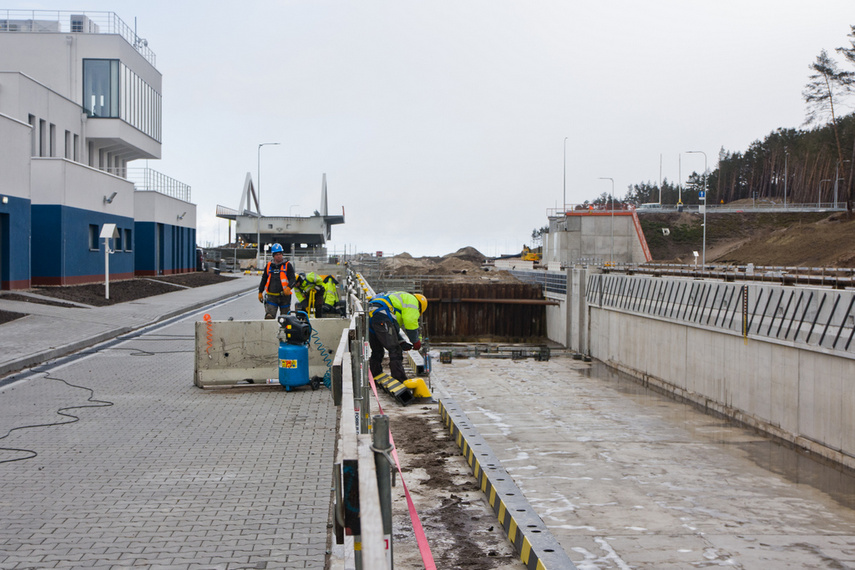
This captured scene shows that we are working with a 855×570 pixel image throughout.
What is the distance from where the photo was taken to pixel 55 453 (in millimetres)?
7742

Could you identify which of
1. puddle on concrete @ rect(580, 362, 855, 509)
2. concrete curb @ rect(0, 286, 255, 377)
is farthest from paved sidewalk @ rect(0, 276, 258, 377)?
puddle on concrete @ rect(580, 362, 855, 509)

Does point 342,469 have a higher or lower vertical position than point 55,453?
higher

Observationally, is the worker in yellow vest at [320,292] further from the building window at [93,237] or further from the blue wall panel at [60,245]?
the building window at [93,237]

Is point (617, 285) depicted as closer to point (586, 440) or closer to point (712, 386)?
point (712, 386)

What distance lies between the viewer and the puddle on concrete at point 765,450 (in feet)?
40.5

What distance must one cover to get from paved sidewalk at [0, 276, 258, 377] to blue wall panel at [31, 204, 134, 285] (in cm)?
488

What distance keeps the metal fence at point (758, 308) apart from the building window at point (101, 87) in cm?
3120

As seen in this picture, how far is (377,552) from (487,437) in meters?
13.2

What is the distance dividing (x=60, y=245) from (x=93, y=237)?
183 inches

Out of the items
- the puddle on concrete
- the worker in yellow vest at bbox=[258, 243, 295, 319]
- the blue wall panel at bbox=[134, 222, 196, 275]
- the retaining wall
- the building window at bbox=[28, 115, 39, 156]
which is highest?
the building window at bbox=[28, 115, 39, 156]

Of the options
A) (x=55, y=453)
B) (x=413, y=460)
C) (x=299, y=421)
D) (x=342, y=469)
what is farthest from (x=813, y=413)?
(x=342, y=469)

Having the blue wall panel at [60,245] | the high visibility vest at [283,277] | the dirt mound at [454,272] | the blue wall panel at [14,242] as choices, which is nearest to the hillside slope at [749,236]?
the dirt mound at [454,272]

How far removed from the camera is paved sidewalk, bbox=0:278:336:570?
17.0 ft

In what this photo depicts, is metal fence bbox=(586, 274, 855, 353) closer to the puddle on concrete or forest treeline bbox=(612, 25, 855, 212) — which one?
the puddle on concrete
